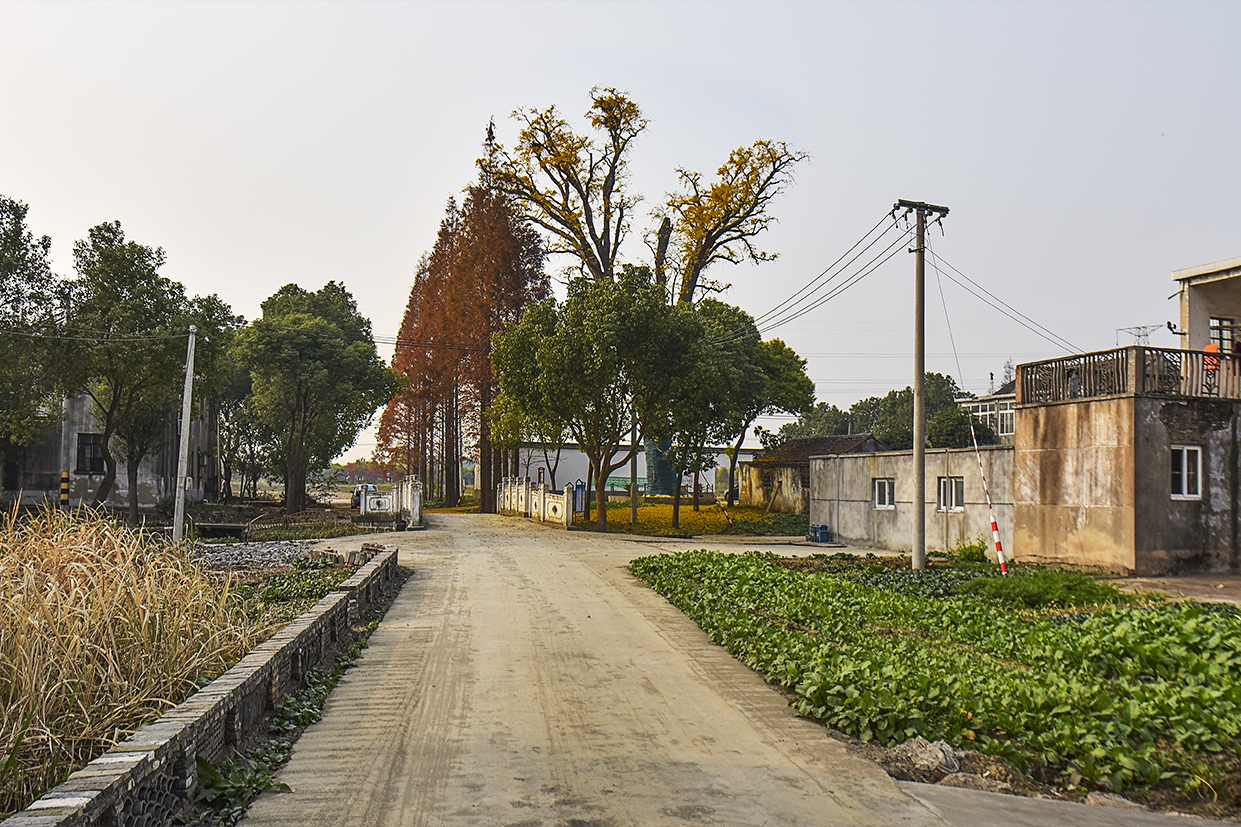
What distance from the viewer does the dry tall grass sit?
468 centimetres

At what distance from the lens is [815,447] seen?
44.6 meters

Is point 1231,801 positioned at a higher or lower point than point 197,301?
lower

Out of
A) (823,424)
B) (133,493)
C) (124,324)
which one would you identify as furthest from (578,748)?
(823,424)

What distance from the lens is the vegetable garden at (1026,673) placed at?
571 cm

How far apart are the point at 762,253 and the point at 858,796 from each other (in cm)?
3320

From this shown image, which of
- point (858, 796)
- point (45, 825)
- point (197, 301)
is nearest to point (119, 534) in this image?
point (45, 825)

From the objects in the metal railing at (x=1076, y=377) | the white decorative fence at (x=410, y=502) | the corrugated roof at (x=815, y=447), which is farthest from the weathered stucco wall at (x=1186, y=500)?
the corrugated roof at (x=815, y=447)

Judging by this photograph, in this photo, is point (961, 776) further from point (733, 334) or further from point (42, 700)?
point (733, 334)

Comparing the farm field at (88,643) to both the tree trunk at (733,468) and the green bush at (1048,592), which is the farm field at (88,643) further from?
the tree trunk at (733,468)

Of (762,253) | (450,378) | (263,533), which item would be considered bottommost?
(263,533)

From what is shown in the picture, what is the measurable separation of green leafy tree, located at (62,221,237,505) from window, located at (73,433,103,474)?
29.9 ft

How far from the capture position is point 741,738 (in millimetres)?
6277

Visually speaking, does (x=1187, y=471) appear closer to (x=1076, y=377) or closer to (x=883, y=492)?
(x=1076, y=377)

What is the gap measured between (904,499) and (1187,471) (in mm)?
7304
